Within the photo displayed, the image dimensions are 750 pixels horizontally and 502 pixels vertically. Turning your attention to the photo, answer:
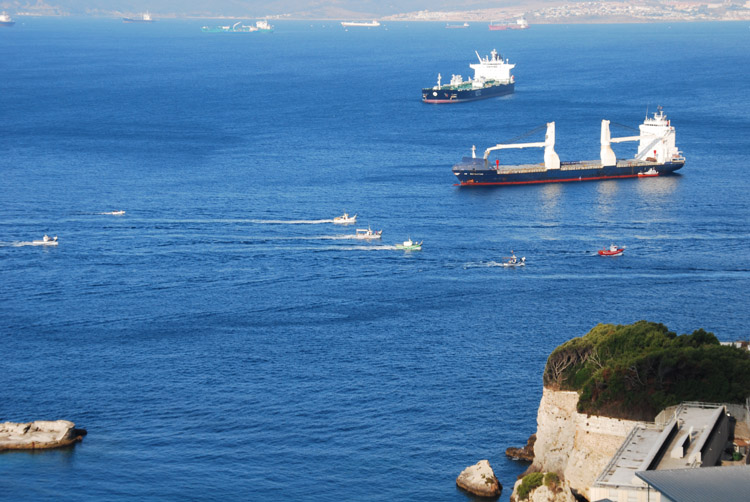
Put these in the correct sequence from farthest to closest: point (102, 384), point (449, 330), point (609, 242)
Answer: point (609, 242) → point (449, 330) → point (102, 384)

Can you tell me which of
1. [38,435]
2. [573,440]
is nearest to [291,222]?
[38,435]

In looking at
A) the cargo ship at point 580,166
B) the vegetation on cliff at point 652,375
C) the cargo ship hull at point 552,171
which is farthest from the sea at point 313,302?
the vegetation on cliff at point 652,375

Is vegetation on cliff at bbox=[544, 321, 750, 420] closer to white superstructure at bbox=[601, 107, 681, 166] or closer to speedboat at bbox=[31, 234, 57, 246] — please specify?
speedboat at bbox=[31, 234, 57, 246]

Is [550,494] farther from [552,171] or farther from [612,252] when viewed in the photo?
[552,171]

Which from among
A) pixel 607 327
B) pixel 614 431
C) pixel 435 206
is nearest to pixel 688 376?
pixel 614 431

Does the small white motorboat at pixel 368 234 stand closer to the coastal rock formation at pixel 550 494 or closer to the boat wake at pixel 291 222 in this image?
the boat wake at pixel 291 222

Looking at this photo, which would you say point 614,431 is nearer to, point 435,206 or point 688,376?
point 688,376

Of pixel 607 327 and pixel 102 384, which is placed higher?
pixel 607 327
